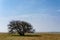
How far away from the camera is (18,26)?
167ft

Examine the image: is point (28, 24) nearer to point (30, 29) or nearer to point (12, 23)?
point (30, 29)

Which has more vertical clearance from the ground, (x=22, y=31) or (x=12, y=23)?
(x=12, y=23)

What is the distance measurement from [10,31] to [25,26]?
19.1ft

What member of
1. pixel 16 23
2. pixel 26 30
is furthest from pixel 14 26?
pixel 26 30

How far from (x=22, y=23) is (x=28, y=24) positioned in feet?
7.18

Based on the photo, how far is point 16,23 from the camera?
52.3m

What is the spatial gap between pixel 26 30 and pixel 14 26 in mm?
4626

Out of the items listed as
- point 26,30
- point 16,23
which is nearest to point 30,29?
point 26,30

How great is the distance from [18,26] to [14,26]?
5.46 feet

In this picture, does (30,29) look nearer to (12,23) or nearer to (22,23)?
(22,23)

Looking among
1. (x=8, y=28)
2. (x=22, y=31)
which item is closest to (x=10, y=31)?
(x=8, y=28)

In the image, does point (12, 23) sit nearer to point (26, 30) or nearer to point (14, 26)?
point (14, 26)

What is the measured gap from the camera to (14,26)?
170 feet

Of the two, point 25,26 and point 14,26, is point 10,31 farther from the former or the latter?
point 25,26
